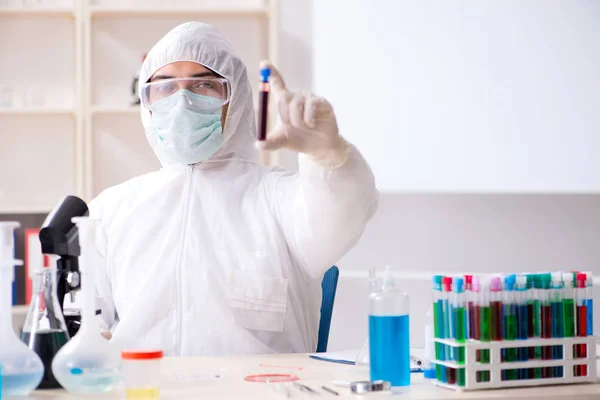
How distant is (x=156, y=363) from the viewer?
1.10 m

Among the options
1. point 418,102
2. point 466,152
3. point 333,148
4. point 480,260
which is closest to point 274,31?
point 418,102

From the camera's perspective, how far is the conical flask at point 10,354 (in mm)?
1123

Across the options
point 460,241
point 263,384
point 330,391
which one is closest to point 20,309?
point 460,241

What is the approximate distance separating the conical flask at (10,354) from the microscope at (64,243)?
13 cm

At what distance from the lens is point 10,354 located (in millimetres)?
1130

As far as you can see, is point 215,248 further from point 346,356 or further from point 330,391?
point 330,391

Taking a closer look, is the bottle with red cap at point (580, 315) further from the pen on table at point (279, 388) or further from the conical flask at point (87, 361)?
the conical flask at point (87, 361)

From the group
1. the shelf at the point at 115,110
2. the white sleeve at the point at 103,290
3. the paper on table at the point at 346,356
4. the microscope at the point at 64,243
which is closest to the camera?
the microscope at the point at 64,243

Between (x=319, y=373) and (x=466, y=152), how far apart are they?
76.8 inches

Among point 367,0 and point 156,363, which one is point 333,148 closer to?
point 156,363

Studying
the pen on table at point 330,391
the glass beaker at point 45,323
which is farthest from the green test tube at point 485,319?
the glass beaker at point 45,323

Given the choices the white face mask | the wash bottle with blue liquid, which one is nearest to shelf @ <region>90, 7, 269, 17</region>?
the white face mask

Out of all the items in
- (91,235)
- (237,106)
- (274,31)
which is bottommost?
(91,235)

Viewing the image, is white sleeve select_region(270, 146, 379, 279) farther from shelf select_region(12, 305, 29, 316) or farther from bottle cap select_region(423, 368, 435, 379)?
shelf select_region(12, 305, 29, 316)
